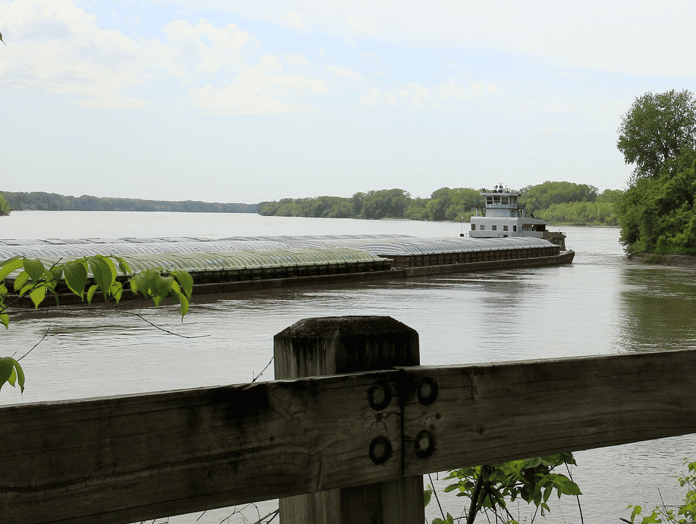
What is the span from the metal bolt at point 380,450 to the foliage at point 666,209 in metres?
65.4

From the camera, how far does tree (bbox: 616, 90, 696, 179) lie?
69812mm

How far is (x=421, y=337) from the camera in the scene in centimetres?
2012

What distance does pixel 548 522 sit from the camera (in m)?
6.93

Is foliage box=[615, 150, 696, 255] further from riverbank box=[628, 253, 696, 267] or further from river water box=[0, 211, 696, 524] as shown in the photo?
river water box=[0, 211, 696, 524]

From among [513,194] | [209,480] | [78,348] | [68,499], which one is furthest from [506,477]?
[513,194]

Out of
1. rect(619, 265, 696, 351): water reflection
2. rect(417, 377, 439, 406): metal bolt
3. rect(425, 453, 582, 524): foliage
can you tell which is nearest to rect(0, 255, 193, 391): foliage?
rect(417, 377, 439, 406): metal bolt

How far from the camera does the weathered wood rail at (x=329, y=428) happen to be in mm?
1347

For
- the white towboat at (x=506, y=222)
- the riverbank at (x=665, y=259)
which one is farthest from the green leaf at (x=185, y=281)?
the white towboat at (x=506, y=222)

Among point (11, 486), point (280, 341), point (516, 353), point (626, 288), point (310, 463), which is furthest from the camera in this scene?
point (626, 288)

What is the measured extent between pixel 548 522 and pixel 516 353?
11.4 metres

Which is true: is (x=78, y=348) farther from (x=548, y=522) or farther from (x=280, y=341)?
(x=280, y=341)

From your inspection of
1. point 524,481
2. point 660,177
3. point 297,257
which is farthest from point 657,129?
point 524,481

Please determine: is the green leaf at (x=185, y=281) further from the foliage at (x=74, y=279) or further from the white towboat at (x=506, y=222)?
the white towboat at (x=506, y=222)

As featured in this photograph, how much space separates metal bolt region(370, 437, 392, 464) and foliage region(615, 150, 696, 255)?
65.4m
